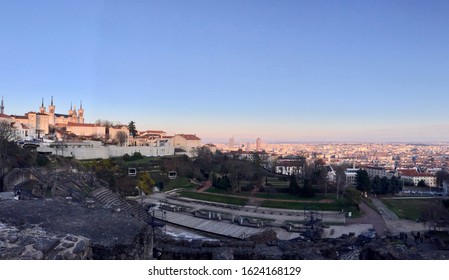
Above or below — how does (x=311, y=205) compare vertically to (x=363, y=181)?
below

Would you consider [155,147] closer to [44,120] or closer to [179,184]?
[179,184]

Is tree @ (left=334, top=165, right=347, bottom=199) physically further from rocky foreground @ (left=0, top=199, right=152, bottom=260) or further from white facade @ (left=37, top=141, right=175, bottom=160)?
rocky foreground @ (left=0, top=199, right=152, bottom=260)

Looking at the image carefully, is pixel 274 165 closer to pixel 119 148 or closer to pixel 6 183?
pixel 119 148

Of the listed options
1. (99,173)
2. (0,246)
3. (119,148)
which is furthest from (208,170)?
(0,246)

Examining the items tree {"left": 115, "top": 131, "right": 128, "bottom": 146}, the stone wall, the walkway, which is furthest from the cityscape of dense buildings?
the stone wall

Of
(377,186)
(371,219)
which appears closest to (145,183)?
(371,219)

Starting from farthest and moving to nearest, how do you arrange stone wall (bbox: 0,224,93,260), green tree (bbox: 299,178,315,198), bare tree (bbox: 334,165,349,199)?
A: bare tree (bbox: 334,165,349,199) → green tree (bbox: 299,178,315,198) → stone wall (bbox: 0,224,93,260)

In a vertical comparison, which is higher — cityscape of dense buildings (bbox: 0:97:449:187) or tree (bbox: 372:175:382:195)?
cityscape of dense buildings (bbox: 0:97:449:187)

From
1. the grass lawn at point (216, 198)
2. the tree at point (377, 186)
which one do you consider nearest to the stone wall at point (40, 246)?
the grass lawn at point (216, 198)
